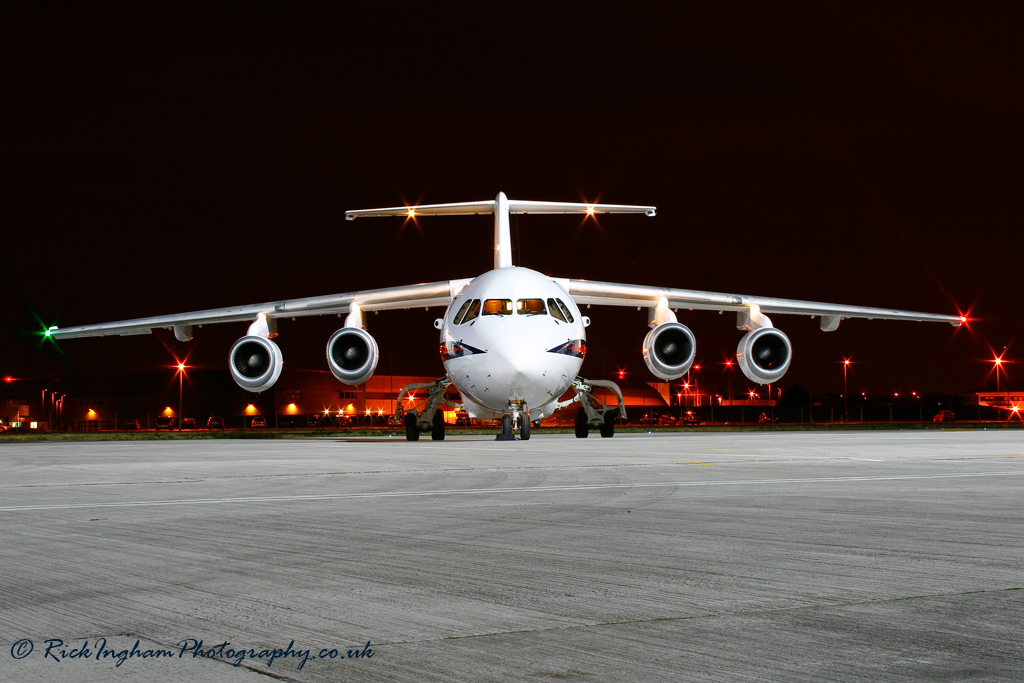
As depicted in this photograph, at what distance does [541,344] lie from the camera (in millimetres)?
19828

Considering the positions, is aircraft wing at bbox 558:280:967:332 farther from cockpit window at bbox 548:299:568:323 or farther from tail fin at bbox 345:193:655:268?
cockpit window at bbox 548:299:568:323

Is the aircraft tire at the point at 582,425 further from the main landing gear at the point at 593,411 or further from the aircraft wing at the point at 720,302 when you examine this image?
the aircraft wing at the point at 720,302

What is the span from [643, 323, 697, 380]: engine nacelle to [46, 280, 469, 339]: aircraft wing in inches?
192

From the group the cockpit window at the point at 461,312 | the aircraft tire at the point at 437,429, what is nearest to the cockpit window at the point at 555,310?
the cockpit window at the point at 461,312

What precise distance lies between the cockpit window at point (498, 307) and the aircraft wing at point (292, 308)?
4.16 meters

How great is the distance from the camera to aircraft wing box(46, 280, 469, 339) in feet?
81.6

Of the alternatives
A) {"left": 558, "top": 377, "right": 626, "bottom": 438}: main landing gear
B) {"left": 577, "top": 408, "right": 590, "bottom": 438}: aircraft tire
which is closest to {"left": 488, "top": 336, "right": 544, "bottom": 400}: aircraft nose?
{"left": 558, "top": 377, "right": 626, "bottom": 438}: main landing gear

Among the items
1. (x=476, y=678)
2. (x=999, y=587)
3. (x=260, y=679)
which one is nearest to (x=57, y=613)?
(x=260, y=679)

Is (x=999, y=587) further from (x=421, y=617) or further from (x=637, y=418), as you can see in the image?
(x=637, y=418)

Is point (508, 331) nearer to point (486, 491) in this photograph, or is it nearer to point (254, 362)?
point (254, 362)

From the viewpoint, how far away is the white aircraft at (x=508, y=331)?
20141mm

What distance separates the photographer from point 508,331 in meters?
19.8

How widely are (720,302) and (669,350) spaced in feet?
9.32

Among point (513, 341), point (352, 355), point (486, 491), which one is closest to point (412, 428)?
point (352, 355)
